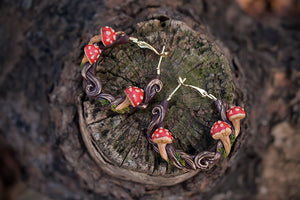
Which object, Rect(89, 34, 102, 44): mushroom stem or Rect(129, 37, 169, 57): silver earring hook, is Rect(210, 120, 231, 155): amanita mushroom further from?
Rect(89, 34, 102, 44): mushroom stem

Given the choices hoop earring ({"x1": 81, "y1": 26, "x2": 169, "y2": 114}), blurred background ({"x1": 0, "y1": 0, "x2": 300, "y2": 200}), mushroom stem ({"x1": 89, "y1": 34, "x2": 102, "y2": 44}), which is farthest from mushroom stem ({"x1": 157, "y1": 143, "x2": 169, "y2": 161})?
mushroom stem ({"x1": 89, "y1": 34, "x2": 102, "y2": 44})

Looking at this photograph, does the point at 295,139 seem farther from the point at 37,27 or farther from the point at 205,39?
the point at 37,27

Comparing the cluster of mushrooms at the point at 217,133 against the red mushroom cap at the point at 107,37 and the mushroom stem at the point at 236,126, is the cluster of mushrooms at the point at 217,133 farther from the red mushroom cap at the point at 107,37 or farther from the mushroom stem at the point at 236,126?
the red mushroom cap at the point at 107,37

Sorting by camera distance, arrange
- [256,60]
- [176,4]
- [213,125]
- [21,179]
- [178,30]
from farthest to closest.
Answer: [21,179], [256,60], [176,4], [178,30], [213,125]

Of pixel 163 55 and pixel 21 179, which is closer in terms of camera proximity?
pixel 163 55

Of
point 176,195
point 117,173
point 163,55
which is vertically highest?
point 163,55

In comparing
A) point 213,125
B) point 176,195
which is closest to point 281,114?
point 213,125

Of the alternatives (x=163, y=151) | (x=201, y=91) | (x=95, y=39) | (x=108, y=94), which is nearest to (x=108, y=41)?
(x=95, y=39)
